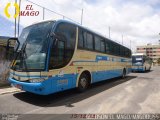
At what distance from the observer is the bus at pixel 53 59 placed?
6.54 meters

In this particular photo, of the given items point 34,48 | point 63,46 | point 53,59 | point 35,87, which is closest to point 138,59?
point 63,46

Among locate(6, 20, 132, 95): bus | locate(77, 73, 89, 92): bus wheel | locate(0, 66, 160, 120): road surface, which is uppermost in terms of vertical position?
locate(6, 20, 132, 95): bus

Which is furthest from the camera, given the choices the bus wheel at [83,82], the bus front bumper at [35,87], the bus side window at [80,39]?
the bus wheel at [83,82]

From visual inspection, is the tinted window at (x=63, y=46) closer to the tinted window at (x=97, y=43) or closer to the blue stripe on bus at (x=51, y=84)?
the blue stripe on bus at (x=51, y=84)

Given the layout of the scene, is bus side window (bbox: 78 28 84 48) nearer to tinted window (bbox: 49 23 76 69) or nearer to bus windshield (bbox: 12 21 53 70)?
tinted window (bbox: 49 23 76 69)

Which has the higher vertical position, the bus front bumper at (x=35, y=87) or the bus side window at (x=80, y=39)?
the bus side window at (x=80, y=39)

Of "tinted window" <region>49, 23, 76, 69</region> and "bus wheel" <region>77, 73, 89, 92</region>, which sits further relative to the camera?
"bus wheel" <region>77, 73, 89, 92</region>

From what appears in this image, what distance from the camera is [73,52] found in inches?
319

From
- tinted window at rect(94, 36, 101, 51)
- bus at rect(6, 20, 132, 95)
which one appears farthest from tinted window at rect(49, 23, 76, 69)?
tinted window at rect(94, 36, 101, 51)

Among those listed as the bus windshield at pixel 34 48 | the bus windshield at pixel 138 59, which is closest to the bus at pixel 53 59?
the bus windshield at pixel 34 48

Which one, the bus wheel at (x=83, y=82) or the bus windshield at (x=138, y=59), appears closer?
the bus wheel at (x=83, y=82)

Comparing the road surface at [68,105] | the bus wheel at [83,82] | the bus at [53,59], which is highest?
the bus at [53,59]

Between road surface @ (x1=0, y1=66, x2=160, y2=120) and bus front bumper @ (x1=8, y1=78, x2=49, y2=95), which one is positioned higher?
bus front bumper @ (x1=8, y1=78, x2=49, y2=95)

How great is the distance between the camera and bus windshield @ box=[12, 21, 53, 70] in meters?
6.58
